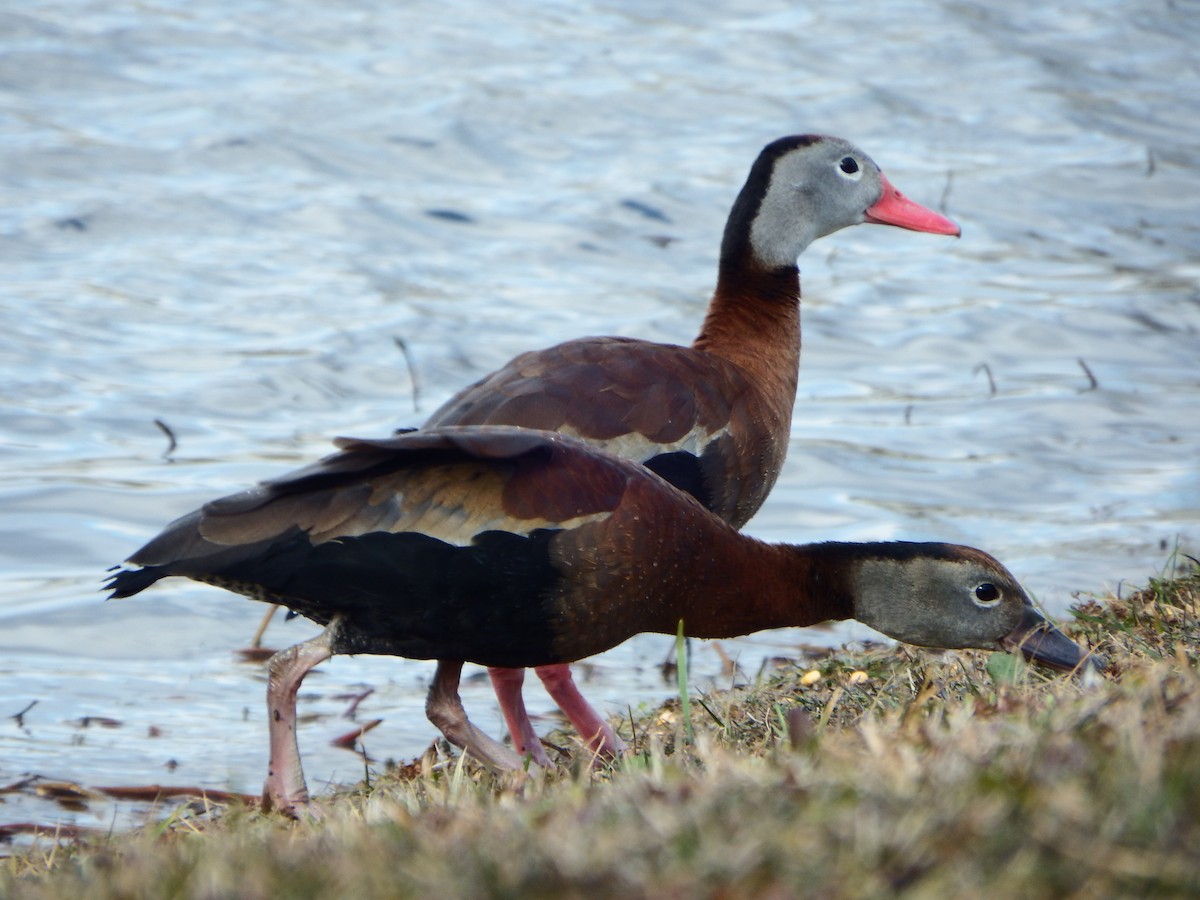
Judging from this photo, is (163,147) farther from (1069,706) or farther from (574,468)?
(1069,706)

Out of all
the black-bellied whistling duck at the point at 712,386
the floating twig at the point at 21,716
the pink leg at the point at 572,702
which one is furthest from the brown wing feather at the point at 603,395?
the floating twig at the point at 21,716

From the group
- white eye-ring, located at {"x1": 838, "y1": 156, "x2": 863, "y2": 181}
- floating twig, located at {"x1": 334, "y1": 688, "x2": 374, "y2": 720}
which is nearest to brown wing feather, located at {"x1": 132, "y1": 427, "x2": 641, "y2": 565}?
floating twig, located at {"x1": 334, "y1": 688, "x2": 374, "y2": 720}

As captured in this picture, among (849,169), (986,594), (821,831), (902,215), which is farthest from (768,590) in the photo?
(902,215)

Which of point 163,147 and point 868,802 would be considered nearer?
point 868,802

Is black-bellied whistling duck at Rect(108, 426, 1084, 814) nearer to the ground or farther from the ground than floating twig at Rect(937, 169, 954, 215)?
farther from the ground

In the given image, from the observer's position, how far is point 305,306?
11.1m

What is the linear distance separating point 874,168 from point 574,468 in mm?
3441

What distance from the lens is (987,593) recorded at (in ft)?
15.2

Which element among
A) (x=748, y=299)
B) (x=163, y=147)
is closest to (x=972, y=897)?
(x=748, y=299)

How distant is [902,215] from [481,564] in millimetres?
3929

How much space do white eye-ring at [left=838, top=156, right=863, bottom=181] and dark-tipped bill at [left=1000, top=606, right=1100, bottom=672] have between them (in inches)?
122

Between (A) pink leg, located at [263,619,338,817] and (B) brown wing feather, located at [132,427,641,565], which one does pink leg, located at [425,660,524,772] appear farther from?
(B) brown wing feather, located at [132,427,641,565]

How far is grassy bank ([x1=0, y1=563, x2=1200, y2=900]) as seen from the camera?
216 centimetres

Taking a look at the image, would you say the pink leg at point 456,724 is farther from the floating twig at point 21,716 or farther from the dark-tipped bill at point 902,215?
the dark-tipped bill at point 902,215
